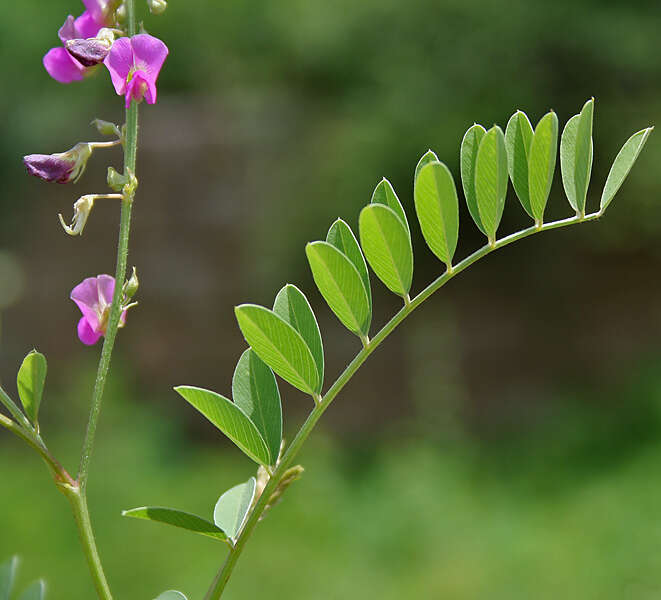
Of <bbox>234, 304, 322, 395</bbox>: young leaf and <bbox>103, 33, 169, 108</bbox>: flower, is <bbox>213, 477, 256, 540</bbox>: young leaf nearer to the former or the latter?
<bbox>234, 304, 322, 395</bbox>: young leaf

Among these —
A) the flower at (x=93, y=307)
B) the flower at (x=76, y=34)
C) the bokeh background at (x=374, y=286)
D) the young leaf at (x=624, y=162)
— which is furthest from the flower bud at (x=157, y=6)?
the bokeh background at (x=374, y=286)

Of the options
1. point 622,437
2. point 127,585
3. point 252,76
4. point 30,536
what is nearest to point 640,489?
point 622,437

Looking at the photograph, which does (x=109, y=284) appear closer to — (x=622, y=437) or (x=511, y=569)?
(x=511, y=569)

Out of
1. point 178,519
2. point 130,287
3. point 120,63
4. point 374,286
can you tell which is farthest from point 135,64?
point 374,286

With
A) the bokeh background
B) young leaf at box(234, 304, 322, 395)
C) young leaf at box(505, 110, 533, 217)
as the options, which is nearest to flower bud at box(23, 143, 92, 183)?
young leaf at box(234, 304, 322, 395)

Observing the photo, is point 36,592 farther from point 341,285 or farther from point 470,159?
point 470,159
